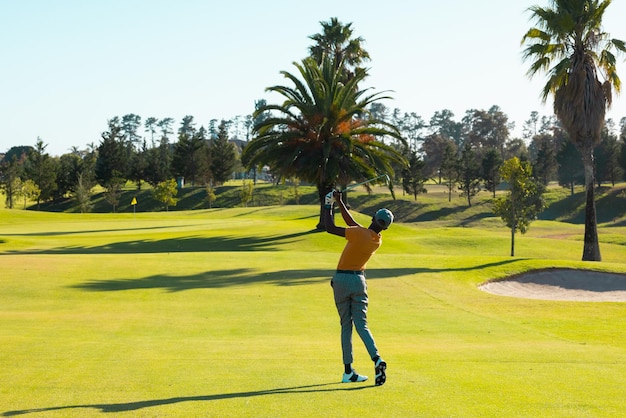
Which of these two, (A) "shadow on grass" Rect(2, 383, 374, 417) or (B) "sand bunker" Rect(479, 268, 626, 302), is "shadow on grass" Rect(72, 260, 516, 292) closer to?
(B) "sand bunker" Rect(479, 268, 626, 302)

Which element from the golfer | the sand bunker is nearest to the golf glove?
the golfer

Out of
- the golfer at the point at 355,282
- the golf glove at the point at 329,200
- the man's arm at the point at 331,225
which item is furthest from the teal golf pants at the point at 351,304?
the golf glove at the point at 329,200

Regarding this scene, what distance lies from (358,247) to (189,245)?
1195 inches

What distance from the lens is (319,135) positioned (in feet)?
137

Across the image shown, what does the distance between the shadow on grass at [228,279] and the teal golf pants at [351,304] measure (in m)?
12.5

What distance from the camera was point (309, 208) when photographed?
72.8m

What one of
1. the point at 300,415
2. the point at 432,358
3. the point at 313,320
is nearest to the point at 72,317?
the point at 313,320

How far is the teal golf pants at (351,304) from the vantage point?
9281mm

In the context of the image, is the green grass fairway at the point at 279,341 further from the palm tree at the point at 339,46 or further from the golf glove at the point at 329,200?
the palm tree at the point at 339,46

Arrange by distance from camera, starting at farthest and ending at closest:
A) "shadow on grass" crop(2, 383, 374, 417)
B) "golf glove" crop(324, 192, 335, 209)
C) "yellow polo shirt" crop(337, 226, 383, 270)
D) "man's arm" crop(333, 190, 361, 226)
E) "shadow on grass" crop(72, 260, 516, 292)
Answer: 1. "shadow on grass" crop(72, 260, 516, 292)
2. "man's arm" crop(333, 190, 361, 226)
3. "golf glove" crop(324, 192, 335, 209)
4. "yellow polo shirt" crop(337, 226, 383, 270)
5. "shadow on grass" crop(2, 383, 374, 417)

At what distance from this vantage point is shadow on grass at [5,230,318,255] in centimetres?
3559

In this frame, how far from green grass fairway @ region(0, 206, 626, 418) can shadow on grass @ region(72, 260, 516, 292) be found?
0.07 m

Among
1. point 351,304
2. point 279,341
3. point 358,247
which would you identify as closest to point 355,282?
point 351,304

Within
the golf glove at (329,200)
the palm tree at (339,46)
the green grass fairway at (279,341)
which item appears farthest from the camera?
the palm tree at (339,46)
